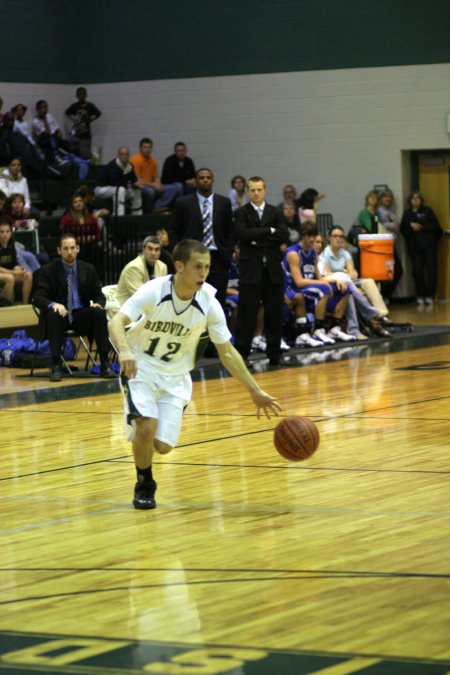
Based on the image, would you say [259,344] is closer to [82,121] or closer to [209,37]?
[82,121]

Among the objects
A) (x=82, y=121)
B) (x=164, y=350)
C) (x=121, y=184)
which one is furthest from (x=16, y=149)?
(x=164, y=350)

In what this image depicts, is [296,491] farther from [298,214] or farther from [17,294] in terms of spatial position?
[298,214]

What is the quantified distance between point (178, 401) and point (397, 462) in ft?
5.36

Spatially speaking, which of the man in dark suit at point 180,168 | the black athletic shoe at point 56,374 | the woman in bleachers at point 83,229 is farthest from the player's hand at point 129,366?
the man in dark suit at point 180,168

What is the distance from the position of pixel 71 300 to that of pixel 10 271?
2.35 m

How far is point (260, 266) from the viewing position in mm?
12586

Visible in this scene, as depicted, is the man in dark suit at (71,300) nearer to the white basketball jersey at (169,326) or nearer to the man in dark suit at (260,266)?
the man in dark suit at (260,266)

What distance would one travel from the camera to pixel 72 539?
5.85 meters

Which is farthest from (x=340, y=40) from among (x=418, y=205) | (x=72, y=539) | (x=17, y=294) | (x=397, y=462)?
(x=72, y=539)

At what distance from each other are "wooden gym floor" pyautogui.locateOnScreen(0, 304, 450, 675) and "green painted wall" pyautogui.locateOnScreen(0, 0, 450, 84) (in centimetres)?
1125

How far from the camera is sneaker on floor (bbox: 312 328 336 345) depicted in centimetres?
1467

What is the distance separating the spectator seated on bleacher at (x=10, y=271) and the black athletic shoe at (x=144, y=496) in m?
8.09

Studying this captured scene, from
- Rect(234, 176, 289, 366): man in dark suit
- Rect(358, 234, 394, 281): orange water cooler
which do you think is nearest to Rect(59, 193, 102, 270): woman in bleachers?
Rect(234, 176, 289, 366): man in dark suit

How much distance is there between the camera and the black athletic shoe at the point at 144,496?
6465mm
